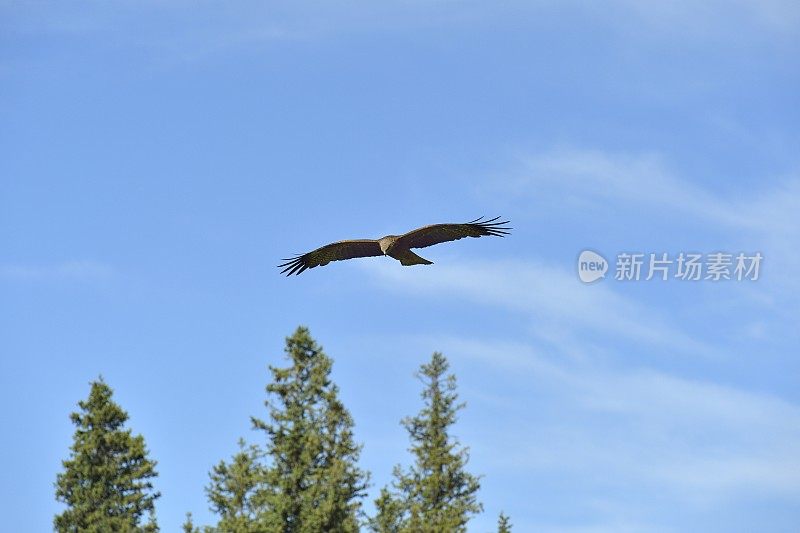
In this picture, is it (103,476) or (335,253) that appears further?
(103,476)

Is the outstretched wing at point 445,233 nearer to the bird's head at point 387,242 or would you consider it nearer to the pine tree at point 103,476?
the bird's head at point 387,242

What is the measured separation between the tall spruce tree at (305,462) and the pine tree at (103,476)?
6611 mm

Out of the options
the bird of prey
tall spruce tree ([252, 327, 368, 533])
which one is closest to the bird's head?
the bird of prey

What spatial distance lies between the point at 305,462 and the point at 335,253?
18420 mm

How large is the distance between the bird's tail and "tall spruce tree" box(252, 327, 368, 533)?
19977mm

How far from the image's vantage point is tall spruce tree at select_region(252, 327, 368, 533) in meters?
54.1

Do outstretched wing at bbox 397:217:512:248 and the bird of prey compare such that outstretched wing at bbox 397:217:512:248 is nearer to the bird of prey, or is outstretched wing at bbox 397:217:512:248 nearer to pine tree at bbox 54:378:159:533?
the bird of prey

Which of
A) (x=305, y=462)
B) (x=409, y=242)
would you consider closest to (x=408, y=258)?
(x=409, y=242)

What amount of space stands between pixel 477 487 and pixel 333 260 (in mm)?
27140

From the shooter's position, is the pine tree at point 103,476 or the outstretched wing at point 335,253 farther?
the pine tree at point 103,476

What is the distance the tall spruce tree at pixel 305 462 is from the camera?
54094 millimetres

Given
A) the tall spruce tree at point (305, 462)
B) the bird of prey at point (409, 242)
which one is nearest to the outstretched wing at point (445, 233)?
the bird of prey at point (409, 242)

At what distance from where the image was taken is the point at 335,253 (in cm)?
3741

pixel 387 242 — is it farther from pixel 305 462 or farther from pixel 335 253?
pixel 305 462
